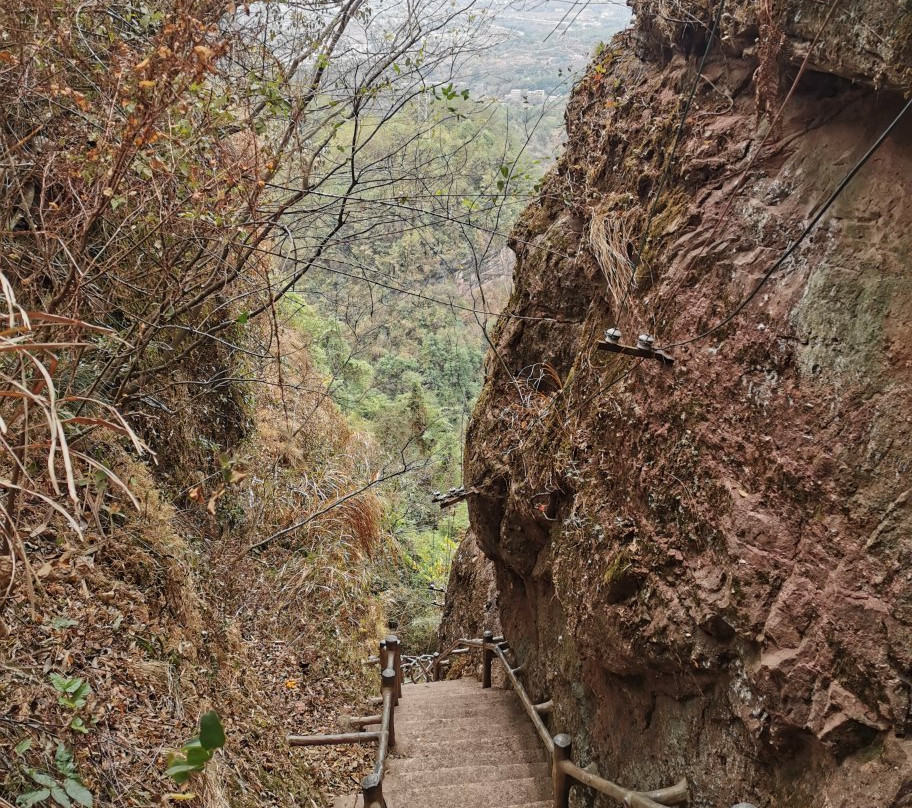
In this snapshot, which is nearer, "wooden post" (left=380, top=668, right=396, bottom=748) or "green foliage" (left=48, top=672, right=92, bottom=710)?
"green foliage" (left=48, top=672, right=92, bottom=710)

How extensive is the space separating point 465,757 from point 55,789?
383 centimetres

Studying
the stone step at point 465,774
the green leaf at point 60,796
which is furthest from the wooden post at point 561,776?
the green leaf at point 60,796

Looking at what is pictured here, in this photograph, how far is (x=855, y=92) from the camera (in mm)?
2727

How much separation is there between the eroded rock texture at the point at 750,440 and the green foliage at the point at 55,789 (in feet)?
8.54

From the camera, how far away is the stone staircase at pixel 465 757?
474 centimetres

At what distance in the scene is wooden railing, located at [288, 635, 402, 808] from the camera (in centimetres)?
403

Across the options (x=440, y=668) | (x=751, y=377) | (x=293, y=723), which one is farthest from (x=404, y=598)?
(x=751, y=377)

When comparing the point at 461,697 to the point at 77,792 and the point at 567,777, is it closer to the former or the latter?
the point at 567,777

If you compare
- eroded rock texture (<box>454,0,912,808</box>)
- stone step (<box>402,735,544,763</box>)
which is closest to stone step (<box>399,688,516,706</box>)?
stone step (<box>402,735,544,763</box>)

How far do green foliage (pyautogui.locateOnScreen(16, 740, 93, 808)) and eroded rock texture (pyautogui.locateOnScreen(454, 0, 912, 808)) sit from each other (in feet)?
8.54

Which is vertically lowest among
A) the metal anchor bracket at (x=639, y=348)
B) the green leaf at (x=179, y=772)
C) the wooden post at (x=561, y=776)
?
the wooden post at (x=561, y=776)

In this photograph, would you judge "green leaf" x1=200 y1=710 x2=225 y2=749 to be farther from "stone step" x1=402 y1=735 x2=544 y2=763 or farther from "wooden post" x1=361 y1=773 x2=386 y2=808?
"stone step" x1=402 y1=735 x2=544 y2=763

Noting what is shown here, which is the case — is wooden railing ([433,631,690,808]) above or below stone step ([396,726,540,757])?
above

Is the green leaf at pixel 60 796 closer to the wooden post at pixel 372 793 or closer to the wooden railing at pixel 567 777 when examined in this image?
the wooden post at pixel 372 793
